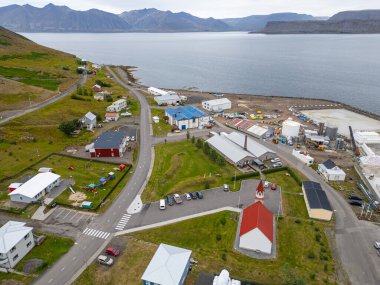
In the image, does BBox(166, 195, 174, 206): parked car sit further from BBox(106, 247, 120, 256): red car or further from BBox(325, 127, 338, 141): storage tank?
BBox(325, 127, 338, 141): storage tank

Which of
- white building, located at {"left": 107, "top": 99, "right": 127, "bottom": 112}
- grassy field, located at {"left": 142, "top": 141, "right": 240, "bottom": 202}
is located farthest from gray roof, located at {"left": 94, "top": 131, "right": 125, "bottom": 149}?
white building, located at {"left": 107, "top": 99, "right": 127, "bottom": 112}

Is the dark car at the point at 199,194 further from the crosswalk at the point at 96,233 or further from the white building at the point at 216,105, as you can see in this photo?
the white building at the point at 216,105

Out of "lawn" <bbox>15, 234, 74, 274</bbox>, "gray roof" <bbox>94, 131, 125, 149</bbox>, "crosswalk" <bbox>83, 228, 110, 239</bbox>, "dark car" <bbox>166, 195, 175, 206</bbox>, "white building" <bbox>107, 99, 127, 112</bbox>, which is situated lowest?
"lawn" <bbox>15, 234, 74, 274</bbox>

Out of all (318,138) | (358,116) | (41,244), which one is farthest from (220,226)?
(358,116)

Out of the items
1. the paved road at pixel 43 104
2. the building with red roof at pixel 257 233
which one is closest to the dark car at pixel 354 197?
the building with red roof at pixel 257 233

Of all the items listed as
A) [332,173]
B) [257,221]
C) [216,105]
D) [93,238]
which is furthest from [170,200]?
[216,105]

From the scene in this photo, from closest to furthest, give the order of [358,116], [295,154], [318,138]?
[295,154], [318,138], [358,116]

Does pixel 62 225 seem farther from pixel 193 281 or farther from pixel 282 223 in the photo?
pixel 282 223
